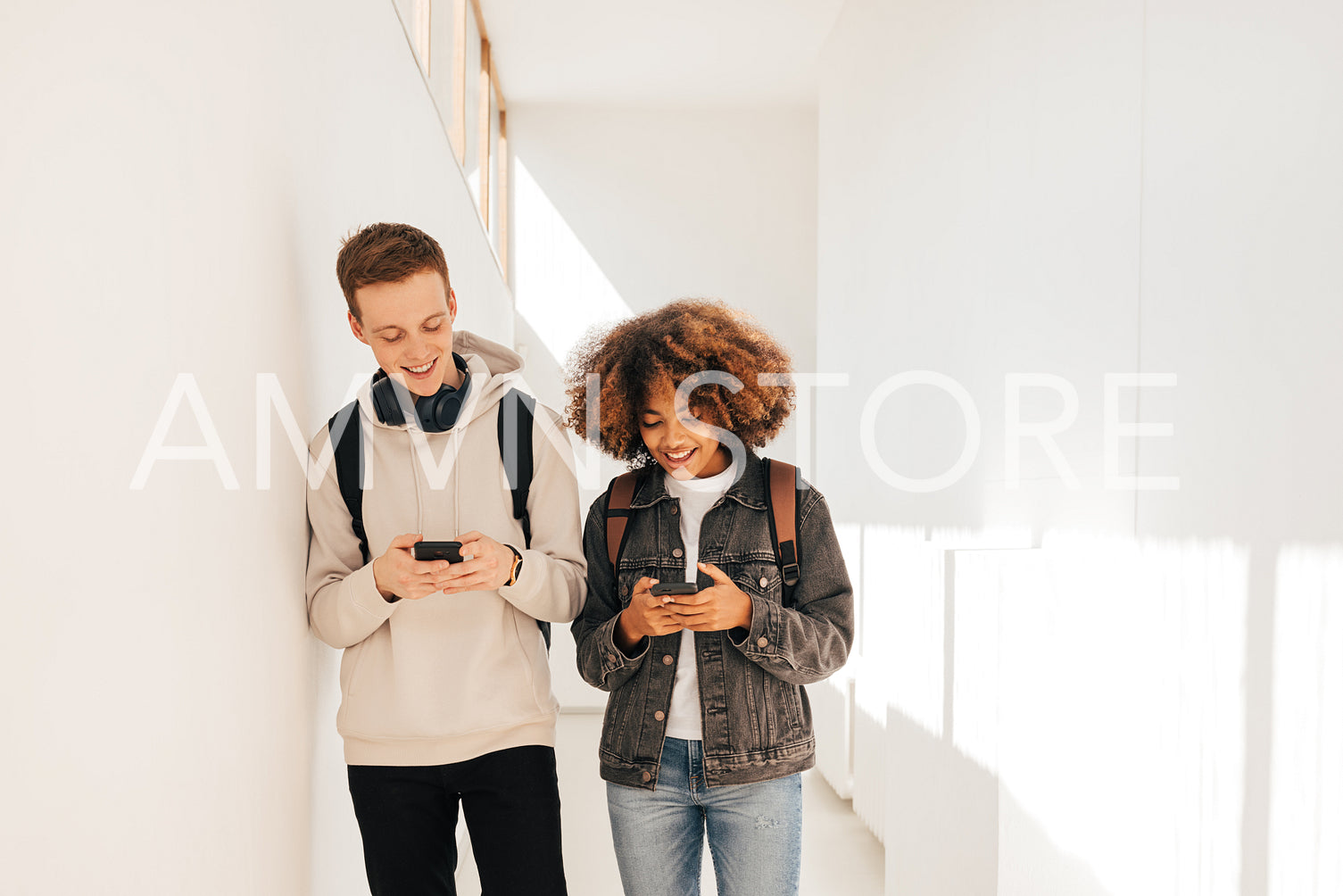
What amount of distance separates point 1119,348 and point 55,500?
211 cm

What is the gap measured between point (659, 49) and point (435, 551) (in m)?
5.68

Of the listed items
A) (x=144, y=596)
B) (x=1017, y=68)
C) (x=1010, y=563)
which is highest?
(x=1017, y=68)

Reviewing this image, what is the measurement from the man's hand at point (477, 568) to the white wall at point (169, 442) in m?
0.30

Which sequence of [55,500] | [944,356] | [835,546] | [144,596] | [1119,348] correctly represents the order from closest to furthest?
[55,500]
[144,596]
[835,546]
[1119,348]
[944,356]

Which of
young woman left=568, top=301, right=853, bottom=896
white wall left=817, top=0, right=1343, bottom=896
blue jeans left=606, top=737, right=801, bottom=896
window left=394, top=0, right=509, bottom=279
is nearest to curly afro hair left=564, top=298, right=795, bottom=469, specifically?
young woman left=568, top=301, right=853, bottom=896

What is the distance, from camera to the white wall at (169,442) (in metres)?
0.87

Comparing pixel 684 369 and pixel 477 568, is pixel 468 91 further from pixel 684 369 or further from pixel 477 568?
pixel 477 568

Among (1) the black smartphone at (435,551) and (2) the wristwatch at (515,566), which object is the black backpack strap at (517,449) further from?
(1) the black smartphone at (435,551)

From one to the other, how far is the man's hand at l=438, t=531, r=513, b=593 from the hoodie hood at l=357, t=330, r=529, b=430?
283 mm

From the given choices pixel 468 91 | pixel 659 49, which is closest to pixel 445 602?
pixel 468 91

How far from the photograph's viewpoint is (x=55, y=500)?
35.7 inches

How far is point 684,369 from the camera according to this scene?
1.76 metres

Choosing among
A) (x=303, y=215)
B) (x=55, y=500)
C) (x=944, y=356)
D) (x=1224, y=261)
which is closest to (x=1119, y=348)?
(x=1224, y=261)

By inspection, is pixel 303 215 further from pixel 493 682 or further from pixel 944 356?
pixel 944 356
